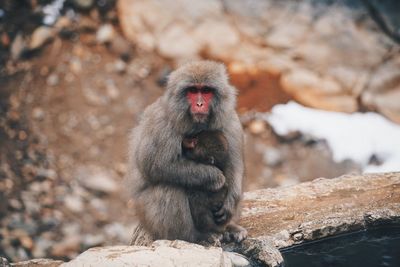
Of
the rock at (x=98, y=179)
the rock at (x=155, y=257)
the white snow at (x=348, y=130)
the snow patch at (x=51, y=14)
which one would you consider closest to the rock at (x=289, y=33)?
the white snow at (x=348, y=130)

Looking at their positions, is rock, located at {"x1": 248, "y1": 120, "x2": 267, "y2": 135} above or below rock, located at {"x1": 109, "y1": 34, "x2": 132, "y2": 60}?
A: below

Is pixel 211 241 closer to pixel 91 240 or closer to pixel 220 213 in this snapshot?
pixel 220 213

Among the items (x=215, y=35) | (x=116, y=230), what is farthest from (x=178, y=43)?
(x=116, y=230)

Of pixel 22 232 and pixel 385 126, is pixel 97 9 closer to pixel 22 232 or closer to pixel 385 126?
pixel 22 232

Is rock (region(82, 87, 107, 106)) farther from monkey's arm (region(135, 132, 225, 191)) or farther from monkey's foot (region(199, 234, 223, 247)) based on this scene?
monkey's foot (region(199, 234, 223, 247))

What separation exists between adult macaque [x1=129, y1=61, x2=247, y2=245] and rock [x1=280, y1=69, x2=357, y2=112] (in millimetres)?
4527

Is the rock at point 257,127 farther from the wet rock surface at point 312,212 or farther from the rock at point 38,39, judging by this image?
the rock at point 38,39

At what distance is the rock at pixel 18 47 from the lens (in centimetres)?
859

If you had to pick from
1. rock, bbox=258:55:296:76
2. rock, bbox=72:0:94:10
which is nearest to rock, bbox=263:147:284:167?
rock, bbox=258:55:296:76

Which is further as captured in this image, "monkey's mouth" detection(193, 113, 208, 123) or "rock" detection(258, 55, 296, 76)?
"rock" detection(258, 55, 296, 76)

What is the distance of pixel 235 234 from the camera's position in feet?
13.2

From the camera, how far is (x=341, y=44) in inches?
331

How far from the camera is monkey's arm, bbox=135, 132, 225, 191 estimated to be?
3.83 metres

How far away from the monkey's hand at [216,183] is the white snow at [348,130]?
4159mm
